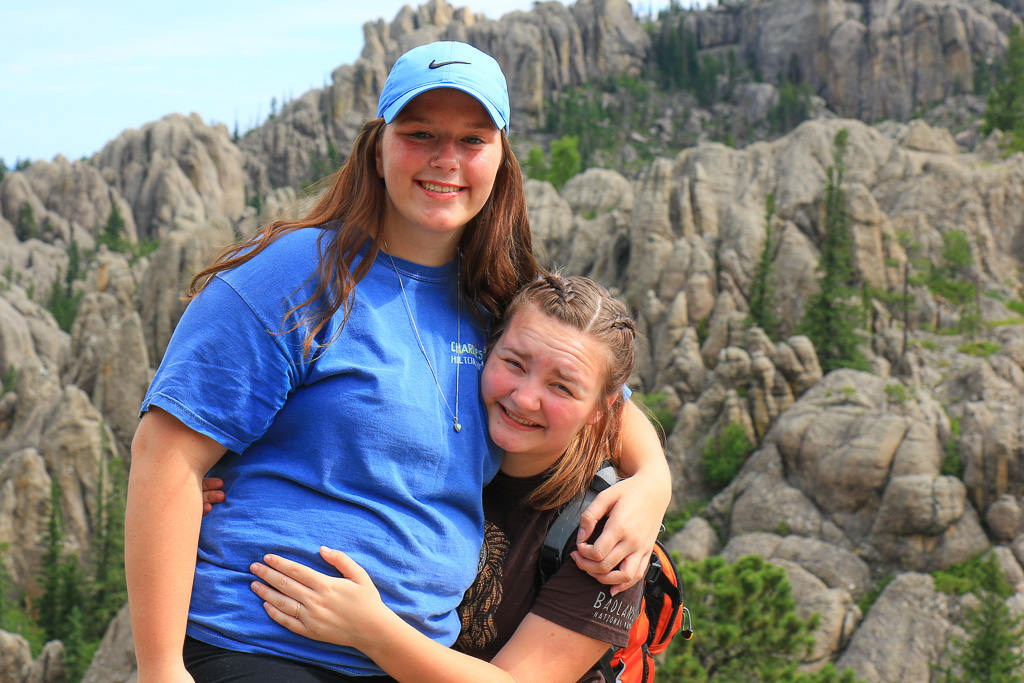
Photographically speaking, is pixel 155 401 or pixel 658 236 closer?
pixel 155 401

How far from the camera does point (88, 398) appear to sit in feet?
94.3

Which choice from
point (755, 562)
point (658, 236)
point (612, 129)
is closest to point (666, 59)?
point (612, 129)

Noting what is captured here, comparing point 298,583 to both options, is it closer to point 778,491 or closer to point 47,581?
point 778,491

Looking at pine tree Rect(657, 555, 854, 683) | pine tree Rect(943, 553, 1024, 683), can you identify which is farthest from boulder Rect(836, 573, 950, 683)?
pine tree Rect(657, 555, 854, 683)

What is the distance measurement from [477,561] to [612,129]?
244 ft

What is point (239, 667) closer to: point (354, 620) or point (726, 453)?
point (354, 620)

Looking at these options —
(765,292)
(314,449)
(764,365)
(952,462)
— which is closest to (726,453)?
(764,365)

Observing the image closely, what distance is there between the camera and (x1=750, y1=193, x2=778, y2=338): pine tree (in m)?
29.2

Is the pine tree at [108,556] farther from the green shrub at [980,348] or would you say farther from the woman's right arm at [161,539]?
the green shrub at [980,348]

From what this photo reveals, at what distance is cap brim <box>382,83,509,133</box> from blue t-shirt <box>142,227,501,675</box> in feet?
1.27

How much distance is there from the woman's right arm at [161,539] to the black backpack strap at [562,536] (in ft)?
3.40

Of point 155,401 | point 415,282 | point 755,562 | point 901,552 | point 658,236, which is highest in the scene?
point 415,282

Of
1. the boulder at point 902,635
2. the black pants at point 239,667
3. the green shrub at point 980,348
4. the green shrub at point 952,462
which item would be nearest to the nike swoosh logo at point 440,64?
the black pants at point 239,667

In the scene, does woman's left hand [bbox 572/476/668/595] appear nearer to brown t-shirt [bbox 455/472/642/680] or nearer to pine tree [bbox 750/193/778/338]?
brown t-shirt [bbox 455/472/642/680]
